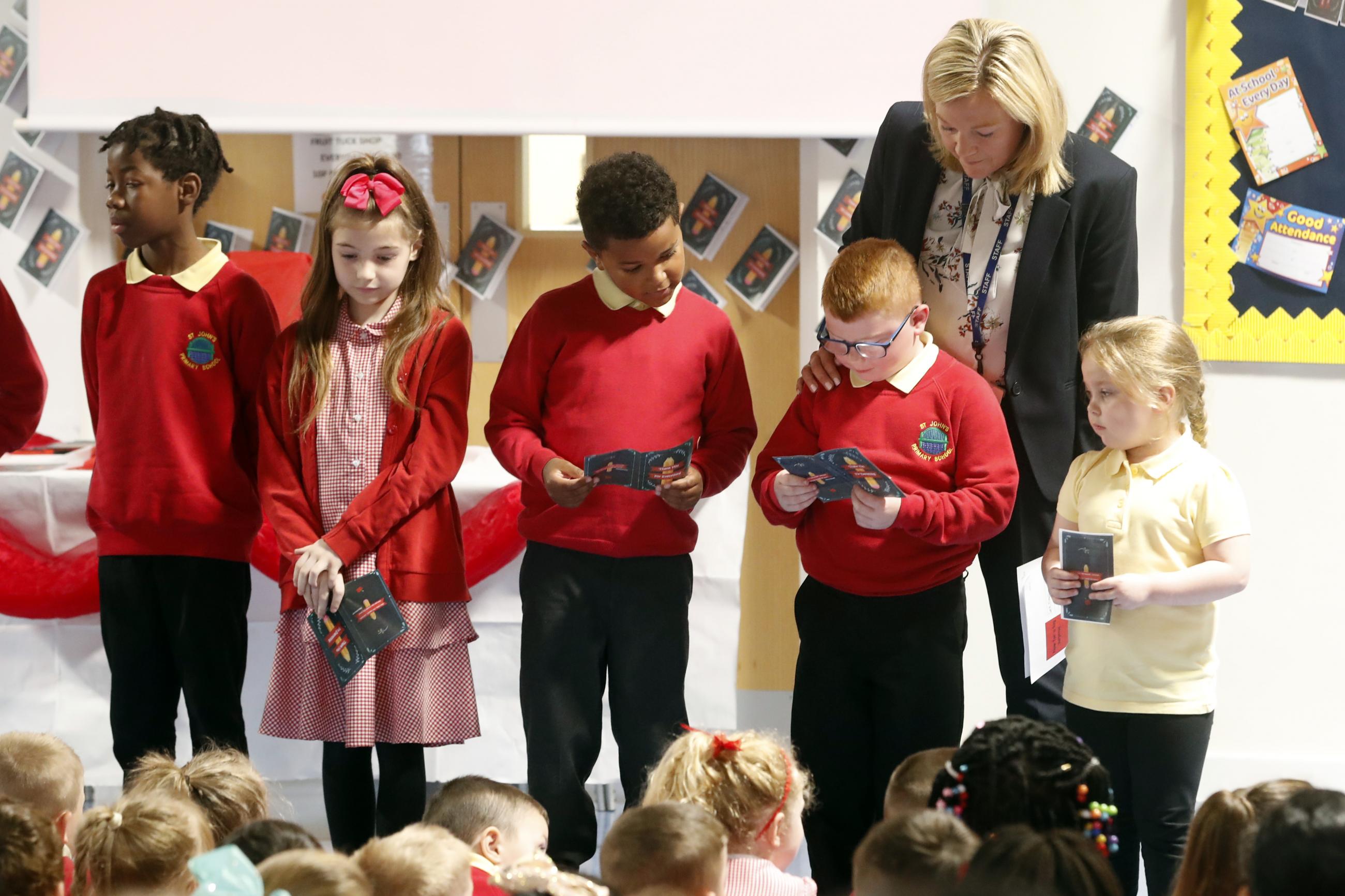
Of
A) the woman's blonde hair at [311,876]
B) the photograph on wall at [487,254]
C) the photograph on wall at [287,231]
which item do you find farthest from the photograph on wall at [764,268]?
the woman's blonde hair at [311,876]

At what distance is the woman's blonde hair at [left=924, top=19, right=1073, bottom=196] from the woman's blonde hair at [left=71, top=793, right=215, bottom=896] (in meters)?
1.67

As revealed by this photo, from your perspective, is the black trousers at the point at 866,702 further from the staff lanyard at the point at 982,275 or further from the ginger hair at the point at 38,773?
the ginger hair at the point at 38,773

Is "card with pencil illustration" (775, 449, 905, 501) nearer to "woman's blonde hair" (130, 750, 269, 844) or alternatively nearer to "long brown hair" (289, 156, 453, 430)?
"long brown hair" (289, 156, 453, 430)

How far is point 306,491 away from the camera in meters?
2.45

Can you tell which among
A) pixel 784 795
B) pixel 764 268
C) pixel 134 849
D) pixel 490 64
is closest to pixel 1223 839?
pixel 784 795

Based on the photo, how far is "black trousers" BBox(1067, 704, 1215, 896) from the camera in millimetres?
2148

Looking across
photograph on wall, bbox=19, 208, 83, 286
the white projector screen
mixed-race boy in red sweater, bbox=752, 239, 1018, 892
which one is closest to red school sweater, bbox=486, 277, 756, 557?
mixed-race boy in red sweater, bbox=752, 239, 1018, 892

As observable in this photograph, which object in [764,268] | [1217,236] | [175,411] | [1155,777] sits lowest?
[1155,777]

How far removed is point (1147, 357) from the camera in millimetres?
2184

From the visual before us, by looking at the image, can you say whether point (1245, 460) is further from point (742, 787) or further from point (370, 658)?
point (370, 658)

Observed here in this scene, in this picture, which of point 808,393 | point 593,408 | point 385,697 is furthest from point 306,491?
point 808,393

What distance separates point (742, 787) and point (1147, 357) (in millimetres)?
1012

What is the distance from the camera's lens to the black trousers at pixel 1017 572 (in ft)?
7.85

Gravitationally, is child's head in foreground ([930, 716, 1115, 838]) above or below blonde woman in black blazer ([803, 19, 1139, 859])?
below
